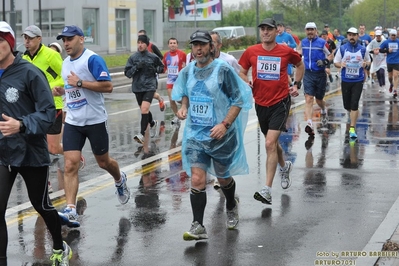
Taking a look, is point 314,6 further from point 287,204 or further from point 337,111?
point 287,204

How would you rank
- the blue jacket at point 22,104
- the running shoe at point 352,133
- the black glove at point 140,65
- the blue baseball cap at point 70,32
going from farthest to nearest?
the black glove at point 140,65 → the running shoe at point 352,133 → the blue baseball cap at point 70,32 → the blue jacket at point 22,104

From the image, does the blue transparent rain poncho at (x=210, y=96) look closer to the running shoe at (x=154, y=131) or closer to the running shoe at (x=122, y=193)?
the running shoe at (x=122, y=193)

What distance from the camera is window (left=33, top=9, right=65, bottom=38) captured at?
48.2 meters

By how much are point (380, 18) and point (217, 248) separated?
7908cm

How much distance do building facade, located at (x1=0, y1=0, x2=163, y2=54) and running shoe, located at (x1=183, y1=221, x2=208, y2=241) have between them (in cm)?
3906

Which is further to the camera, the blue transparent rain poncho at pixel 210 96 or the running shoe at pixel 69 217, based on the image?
the running shoe at pixel 69 217

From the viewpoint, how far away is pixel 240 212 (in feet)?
28.0

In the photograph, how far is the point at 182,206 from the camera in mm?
8852

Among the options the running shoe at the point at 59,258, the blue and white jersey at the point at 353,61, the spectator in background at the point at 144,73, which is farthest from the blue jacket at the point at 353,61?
the running shoe at the point at 59,258

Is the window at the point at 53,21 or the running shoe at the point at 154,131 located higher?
the window at the point at 53,21

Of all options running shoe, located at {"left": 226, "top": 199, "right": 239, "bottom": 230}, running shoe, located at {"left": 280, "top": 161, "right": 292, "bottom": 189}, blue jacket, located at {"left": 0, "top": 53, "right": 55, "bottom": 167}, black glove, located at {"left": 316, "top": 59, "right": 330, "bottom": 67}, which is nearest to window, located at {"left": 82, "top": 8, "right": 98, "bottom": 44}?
black glove, located at {"left": 316, "top": 59, "right": 330, "bottom": 67}

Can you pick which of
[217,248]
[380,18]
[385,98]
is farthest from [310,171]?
[380,18]

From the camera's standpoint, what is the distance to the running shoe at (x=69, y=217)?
7.78m

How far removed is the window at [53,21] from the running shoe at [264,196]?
134 feet
